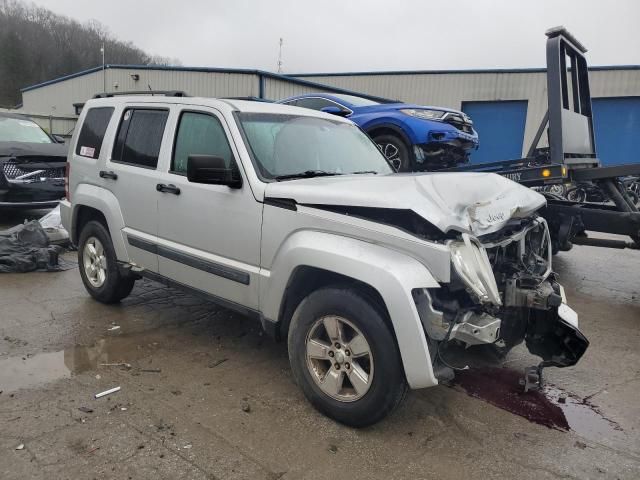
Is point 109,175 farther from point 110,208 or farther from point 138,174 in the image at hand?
point 138,174

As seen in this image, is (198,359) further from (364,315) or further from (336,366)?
(364,315)

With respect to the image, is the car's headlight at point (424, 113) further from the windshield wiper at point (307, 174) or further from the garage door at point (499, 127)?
the garage door at point (499, 127)

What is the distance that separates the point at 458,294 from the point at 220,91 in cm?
1802

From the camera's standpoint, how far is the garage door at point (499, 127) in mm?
21266

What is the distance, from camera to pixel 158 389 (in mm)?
3432

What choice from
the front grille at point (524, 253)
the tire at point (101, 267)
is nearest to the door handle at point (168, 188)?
the tire at point (101, 267)

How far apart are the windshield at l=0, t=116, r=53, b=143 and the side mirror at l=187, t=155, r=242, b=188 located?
7.34 m

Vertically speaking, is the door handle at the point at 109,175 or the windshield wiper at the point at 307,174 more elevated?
the windshield wiper at the point at 307,174

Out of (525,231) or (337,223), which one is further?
(525,231)

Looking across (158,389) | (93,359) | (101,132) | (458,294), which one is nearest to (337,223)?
(458,294)

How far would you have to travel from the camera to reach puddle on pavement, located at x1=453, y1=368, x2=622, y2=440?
3197 millimetres

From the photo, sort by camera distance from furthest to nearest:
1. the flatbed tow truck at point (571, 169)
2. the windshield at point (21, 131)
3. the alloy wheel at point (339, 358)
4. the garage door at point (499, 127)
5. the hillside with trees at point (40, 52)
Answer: the hillside with trees at point (40, 52)
the garage door at point (499, 127)
the windshield at point (21, 131)
the flatbed tow truck at point (571, 169)
the alloy wheel at point (339, 358)

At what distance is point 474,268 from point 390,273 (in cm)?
46

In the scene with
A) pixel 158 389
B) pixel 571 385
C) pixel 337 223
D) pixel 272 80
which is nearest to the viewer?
pixel 337 223
